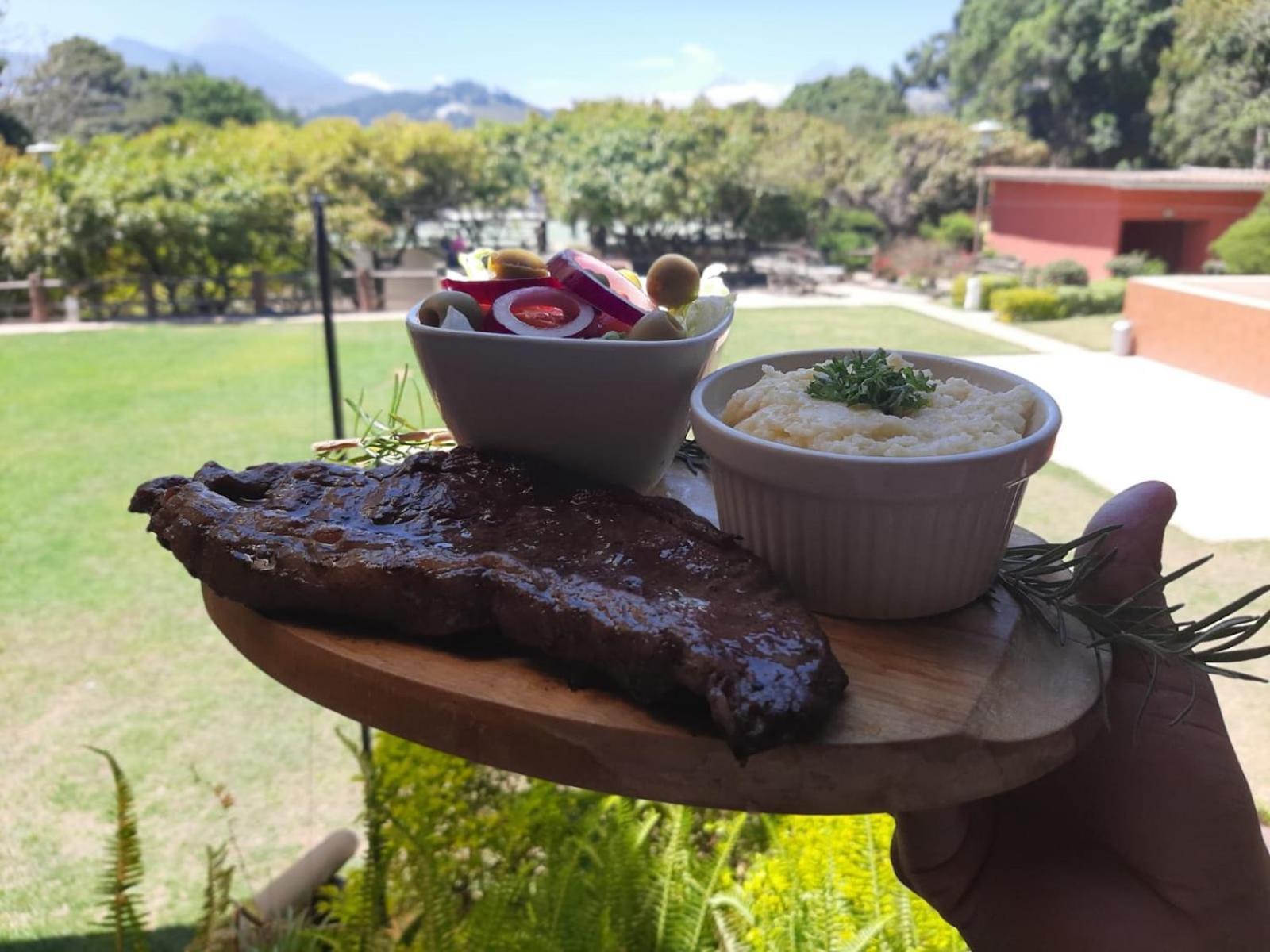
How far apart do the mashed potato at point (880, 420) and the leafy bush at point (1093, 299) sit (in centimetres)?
1279

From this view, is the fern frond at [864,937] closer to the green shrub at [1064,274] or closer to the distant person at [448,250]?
the distant person at [448,250]

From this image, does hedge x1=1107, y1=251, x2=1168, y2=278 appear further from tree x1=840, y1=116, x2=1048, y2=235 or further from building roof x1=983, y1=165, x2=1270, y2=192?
tree x1=840, y1=116, x2=1048, y2=235

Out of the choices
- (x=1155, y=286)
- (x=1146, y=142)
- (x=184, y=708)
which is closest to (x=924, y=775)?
(x=184, y=708)

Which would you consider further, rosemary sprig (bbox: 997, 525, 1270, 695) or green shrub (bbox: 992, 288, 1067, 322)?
green shrub (bbox: 992, 288, 1067, 322)

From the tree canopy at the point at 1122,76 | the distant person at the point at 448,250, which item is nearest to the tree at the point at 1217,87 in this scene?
the tree canopy at the point at 1122,76

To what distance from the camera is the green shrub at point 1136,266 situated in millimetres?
14812

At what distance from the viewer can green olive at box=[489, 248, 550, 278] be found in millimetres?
1349

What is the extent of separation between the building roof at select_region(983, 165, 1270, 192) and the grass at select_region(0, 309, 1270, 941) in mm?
6807

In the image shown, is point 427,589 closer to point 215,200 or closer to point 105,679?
point 105,679

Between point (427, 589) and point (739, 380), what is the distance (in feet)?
1.57

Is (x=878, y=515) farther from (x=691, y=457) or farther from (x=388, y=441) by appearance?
(x=388, y=441)

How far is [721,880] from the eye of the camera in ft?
7.94

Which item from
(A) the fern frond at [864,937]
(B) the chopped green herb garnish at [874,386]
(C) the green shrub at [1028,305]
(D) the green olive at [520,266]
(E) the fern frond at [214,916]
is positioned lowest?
(E) the fern frond at [214,916]

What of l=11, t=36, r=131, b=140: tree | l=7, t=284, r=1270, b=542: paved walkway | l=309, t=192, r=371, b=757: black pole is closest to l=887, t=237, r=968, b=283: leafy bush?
l=7, t=284, r=1270, b=542: paved walkway
